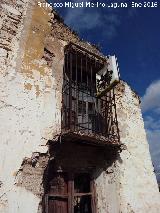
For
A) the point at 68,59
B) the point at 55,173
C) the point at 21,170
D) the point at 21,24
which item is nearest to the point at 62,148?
the point at 55,173

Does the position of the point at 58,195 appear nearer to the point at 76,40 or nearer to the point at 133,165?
the point at 133,165

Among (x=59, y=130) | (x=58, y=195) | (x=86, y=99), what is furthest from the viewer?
(x=86, y=99)

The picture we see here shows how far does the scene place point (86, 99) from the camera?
7.78m

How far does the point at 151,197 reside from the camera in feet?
23.5

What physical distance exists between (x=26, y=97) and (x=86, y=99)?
242 centimetres

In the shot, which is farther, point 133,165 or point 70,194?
point 133,165

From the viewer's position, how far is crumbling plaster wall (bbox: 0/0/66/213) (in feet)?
16.2

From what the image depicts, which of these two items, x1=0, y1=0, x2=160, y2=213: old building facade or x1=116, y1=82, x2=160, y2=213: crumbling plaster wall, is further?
x1=116, y1=82, x2=160, y2=213: crumbling plaster wall

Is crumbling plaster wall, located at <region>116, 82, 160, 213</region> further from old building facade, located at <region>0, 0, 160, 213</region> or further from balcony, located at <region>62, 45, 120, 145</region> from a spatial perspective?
balcony, located at <region>62, 45, 120, 145</region>

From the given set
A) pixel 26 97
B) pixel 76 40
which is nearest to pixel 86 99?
pixel 76 40

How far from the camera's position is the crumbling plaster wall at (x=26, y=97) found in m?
4.95

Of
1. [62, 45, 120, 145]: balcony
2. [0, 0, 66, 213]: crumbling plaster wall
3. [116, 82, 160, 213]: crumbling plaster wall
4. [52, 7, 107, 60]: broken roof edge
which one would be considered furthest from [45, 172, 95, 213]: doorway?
[52, 7, 107, 60]: broken roof edge

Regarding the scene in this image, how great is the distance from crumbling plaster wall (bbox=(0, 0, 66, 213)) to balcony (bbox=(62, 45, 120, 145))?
0.50 metres

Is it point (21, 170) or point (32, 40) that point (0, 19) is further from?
point (21, 170)
